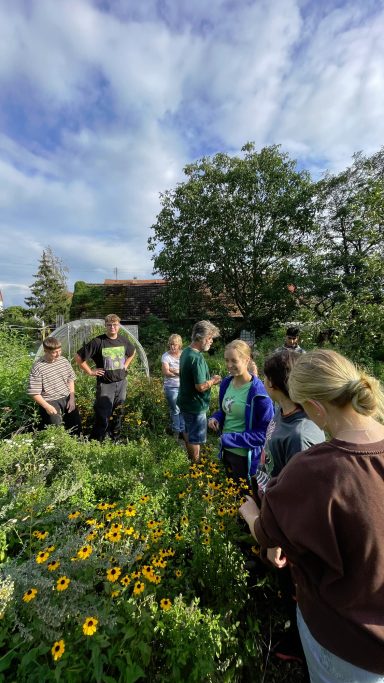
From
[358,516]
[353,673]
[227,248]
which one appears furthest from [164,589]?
[227,248]

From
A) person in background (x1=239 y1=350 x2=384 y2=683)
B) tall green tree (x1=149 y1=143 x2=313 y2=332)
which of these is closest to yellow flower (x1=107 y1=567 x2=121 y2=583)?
person in background (x1=239 y1=350 x2=384 y2=683)

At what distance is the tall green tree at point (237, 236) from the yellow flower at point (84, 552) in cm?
1218

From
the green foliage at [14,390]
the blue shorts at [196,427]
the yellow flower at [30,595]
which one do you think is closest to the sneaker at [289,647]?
the yellow flower at [30,595]

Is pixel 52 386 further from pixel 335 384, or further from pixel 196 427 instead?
pixel 335 384

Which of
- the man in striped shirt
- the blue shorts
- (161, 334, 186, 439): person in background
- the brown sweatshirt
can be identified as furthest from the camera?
(161, 334, 186, 439): person in background

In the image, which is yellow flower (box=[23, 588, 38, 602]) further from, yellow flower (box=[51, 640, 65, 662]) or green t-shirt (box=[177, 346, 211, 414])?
green t-shirt (box=[177, 346, 211, 414])

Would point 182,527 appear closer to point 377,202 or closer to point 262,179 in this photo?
point 377,202

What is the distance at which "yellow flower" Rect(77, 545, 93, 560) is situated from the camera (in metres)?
1.46

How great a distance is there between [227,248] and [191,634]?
12.8m

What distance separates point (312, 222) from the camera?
1237 cm

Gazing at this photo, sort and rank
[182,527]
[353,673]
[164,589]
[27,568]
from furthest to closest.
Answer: [182,527], [164,589], [27,568], [353,673]

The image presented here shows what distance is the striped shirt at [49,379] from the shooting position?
12.9ft

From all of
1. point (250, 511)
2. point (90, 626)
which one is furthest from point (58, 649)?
point (250, 511)

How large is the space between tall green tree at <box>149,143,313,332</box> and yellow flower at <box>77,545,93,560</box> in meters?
12.2
